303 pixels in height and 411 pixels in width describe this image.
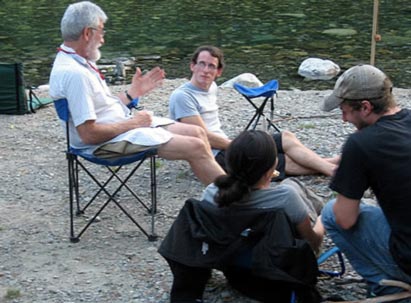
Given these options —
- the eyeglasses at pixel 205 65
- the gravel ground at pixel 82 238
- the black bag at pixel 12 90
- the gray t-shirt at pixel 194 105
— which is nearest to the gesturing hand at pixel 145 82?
the gray t-shirt at pixel 194 105

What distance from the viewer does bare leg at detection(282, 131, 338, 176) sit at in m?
5.48

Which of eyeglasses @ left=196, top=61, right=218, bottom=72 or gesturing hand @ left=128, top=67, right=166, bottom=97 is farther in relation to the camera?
eyeglasses @ left=196, top=61, right=218, bottom=72

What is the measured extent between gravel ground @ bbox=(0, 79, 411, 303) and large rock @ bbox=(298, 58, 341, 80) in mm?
3683

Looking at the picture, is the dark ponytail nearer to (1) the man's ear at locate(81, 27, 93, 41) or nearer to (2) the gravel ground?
(2) the gravel ground

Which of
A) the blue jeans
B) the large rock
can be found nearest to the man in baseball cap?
the blue jeans

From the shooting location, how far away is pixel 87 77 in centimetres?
443

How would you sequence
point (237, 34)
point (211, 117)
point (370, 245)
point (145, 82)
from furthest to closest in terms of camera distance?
point (237, 34), point (211, 117), point (145, 82), point (370, 245)

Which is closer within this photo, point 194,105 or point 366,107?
point 366,107

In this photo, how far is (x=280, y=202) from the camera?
3.56 meters

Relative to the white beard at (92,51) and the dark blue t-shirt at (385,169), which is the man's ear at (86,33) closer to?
the white beard at (92,51)

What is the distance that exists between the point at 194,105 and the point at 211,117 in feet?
0.67

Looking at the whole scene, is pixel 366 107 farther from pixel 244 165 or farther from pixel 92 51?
pixel 92 51

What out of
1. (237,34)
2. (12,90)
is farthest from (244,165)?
(237,34)

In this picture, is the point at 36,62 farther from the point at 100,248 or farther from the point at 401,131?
the point at 401,131
